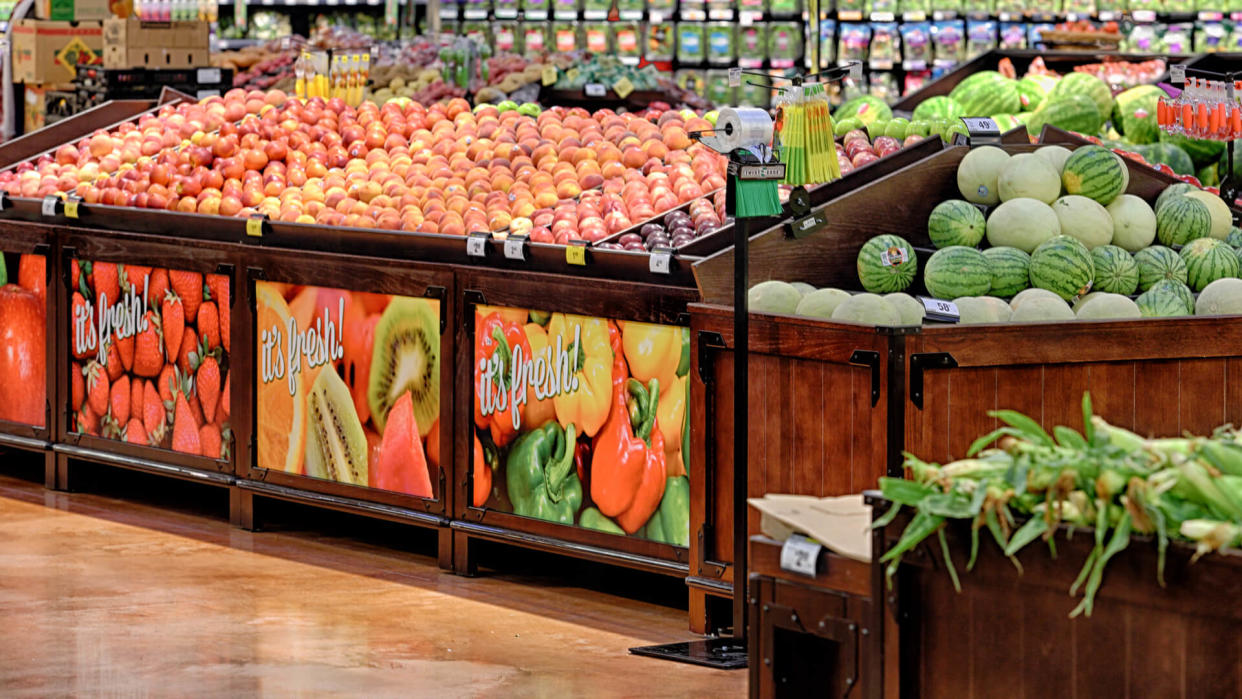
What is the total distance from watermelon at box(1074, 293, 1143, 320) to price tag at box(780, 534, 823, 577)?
1800 mm

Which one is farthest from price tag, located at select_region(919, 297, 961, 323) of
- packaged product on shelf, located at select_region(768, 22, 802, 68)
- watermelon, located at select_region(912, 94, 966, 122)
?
packaged product on shelf, located at select_region(768, 22, 802, 68)

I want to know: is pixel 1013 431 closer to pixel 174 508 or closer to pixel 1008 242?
pixel 1008 242

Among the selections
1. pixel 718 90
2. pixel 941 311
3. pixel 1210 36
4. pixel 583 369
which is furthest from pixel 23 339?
pixel 1210 36

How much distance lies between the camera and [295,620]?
5008 mm

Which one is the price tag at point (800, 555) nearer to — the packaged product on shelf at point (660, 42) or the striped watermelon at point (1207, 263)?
the striped watermelon at point (1207, 263)

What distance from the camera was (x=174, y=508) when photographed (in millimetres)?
6590

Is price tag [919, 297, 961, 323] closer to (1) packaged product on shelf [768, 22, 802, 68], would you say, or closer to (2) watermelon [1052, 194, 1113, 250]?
(2) watermelon [1052, 194, 1113, 250]

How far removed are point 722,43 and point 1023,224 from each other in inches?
339

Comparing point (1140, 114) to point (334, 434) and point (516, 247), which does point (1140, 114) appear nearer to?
point (516, 247)

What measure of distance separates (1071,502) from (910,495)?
0.80 ft

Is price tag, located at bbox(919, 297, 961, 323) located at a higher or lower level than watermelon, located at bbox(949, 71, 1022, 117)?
lower

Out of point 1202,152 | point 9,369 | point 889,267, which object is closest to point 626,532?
point 889,267

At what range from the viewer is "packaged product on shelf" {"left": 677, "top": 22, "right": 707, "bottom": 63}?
13352 millimetres

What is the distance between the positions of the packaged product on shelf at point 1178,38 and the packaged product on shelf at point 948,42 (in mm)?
1285
